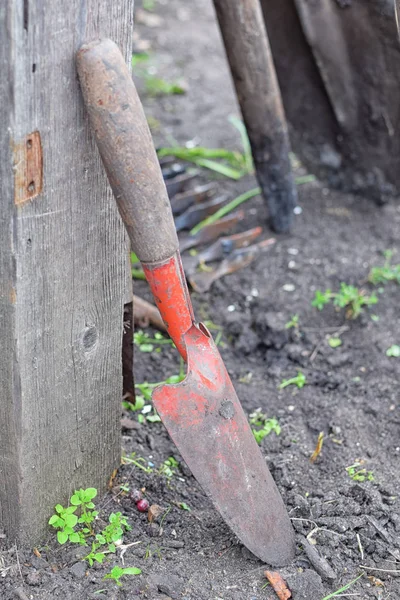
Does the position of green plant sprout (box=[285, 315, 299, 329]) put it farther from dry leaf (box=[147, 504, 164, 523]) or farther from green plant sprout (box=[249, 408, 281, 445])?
dry leaf (box=[147, 504, 164, 523])

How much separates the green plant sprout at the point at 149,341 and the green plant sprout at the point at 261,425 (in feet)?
1.55

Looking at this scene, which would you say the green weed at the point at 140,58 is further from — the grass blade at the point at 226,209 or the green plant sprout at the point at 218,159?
the grass blade at the point at 226,209

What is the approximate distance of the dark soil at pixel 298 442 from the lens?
1.77 meters

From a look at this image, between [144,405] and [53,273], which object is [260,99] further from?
[53,273]

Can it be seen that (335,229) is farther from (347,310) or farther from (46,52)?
(46,52)

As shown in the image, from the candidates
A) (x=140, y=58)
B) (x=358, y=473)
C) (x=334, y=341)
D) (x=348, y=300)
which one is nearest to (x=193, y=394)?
(x=358, y=473)

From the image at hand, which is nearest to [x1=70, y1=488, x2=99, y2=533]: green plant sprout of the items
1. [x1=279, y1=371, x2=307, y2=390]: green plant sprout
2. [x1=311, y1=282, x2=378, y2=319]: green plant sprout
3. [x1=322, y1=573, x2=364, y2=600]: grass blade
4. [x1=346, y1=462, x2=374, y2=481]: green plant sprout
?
[x1=322, y1=573, x2=364, y2=600]: grass blade

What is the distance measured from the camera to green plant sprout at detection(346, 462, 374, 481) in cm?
208

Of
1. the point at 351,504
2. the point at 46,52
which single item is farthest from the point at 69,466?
the point at 46,52

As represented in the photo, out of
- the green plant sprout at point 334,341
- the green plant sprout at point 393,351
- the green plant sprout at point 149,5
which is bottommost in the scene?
the green plant sprout at point 149,5

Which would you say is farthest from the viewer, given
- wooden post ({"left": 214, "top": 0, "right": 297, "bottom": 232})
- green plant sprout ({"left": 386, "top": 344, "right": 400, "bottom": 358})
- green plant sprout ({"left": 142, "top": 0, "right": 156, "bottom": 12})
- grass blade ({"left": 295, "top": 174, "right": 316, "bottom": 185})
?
green plant sprout ({"left": 142, "top": 0, "right": 156, "bottom": 12})

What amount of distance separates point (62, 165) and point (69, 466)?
2.39ft

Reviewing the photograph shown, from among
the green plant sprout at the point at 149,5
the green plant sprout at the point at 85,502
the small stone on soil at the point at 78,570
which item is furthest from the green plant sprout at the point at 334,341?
the green plant sprout at the point at 149,5

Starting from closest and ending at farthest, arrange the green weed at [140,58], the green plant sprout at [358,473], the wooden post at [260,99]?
the green plant sprout at [358,473] < the wooden post at [260,99] < the green weed at [140,58]
